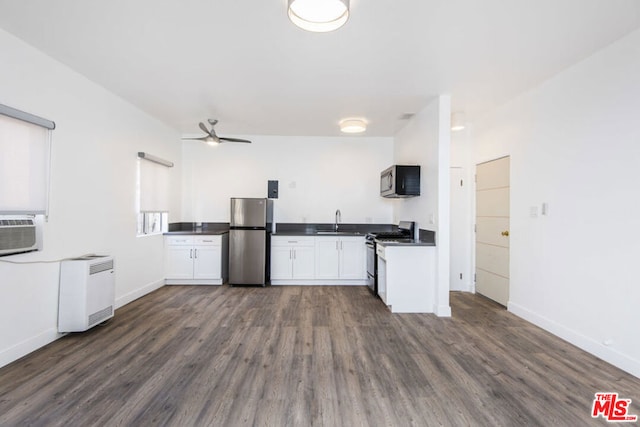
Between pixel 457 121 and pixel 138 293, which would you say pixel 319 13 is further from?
pixel 138 293

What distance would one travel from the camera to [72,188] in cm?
289

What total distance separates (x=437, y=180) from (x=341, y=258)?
6.97 feet

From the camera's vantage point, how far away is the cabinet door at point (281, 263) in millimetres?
4863

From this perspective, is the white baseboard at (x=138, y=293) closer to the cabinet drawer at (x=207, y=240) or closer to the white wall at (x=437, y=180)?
the cabinet drawer at (x=207, y=240)

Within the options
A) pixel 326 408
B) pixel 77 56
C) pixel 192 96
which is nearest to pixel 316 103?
pixel 192 96

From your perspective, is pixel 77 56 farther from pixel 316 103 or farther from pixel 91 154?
pixel 316 103

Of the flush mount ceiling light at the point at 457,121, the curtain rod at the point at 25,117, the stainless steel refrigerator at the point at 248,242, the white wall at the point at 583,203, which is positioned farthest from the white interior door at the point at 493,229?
the curtain rod at the point at 25,117

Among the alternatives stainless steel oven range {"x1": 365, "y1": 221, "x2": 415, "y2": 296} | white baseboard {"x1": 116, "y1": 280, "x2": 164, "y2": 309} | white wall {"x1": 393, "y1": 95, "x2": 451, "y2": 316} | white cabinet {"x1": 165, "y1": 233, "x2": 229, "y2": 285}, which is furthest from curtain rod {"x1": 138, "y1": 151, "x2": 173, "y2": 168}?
white wall {"x1": 393, "y1": 95, "x2": 451, "y2": 316}

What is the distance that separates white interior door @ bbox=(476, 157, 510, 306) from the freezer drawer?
3438 mm

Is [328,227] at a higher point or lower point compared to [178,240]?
higher

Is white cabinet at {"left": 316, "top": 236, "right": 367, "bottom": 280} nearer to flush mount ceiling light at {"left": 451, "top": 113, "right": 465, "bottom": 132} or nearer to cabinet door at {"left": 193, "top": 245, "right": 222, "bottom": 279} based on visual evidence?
cabinet door at {"left": 193, "top": 245, "right": 222, "bottom": 279}

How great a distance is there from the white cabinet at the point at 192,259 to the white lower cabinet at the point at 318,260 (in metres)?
0.96

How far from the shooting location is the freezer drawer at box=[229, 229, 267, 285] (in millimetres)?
4688

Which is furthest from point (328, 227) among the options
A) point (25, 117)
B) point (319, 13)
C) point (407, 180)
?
point (25, 117)
